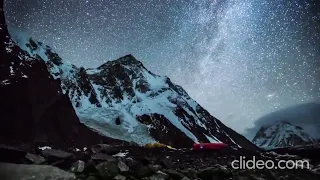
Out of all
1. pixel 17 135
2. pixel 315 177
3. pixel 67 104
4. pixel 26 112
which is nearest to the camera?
pixel 315 177

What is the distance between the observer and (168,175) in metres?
10.9

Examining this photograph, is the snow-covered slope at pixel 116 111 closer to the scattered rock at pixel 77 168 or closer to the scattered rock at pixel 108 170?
the scattered rock at pixel 77 168

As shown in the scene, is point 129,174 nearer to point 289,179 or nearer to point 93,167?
point 93,167

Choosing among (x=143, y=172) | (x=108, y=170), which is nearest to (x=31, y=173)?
(x=108, y=170)

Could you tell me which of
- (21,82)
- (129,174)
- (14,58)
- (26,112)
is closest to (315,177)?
(129,174)

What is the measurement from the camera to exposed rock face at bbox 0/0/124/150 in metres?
70.8

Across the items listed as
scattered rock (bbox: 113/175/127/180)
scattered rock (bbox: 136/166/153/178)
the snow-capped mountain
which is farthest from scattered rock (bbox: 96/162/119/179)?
the snow-capped mountain

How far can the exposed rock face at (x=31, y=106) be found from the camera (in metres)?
70.8

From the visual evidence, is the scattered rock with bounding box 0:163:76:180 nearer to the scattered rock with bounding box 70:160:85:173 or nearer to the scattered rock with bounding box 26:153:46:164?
the scattered rock with bounding box 70:160:85:173

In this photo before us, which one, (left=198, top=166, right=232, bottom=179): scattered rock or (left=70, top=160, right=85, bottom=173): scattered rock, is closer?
(left=70, top=160, right=85, bottom=173): scattered rock

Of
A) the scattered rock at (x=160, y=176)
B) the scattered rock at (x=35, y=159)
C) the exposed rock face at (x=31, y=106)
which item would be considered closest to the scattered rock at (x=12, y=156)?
the scattered rock at (x=35, y=159)

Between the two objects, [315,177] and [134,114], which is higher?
[134,114]

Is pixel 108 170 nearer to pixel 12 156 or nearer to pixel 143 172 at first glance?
pixel 143 172

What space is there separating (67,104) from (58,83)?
10.8 metres
